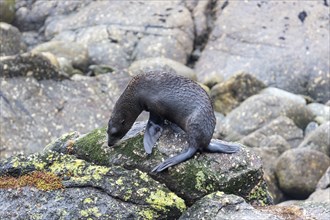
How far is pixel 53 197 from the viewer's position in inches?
239

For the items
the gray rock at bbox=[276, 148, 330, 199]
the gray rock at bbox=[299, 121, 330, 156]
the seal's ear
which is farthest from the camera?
the gray rock at bbox=[299, 121, 330, 156]

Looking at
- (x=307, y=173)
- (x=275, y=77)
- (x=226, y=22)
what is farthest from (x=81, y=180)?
(x=226, y=22)

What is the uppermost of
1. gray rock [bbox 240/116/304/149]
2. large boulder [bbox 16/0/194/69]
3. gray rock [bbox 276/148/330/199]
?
gray rock [bbox 276/148/330/199]

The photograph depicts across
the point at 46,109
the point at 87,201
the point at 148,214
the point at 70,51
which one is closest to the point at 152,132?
the point at 148,214

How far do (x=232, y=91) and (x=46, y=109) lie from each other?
548 centimetres

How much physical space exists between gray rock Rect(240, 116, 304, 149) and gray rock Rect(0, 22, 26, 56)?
329 inches

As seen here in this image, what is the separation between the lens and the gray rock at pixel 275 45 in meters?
19.8

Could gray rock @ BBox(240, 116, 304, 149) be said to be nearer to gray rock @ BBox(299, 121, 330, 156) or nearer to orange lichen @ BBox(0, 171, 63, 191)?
gray rock @ BBox(299, 121, 330, 156)

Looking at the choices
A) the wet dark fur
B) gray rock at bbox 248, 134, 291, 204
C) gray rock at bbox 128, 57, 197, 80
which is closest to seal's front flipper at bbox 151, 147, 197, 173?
the wet dark fur

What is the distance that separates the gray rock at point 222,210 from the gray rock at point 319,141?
8565 mm

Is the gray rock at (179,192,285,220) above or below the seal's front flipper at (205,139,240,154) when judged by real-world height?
above

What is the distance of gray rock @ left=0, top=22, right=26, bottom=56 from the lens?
68.1ft

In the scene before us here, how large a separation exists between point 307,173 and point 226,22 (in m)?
9.63

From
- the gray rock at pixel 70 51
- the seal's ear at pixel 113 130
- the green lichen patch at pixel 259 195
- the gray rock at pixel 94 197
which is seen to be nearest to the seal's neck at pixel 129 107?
the seal's ear at pixel 113 130
